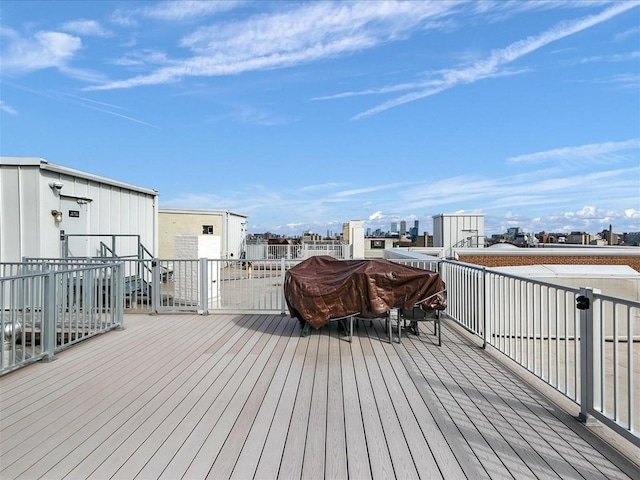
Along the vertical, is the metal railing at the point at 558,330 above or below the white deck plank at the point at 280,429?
above

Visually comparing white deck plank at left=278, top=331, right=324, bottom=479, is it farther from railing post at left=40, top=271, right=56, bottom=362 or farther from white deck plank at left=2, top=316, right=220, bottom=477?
railing post at left=40, top=271, right=56, bottom=362

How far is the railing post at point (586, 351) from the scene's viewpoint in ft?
8.39

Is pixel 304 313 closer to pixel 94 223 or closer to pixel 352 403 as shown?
pixel 352 403

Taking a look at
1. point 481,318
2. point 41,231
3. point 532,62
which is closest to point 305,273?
point 481,318

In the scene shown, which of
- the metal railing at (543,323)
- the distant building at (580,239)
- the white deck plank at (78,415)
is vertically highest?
the distant building at (580,239)

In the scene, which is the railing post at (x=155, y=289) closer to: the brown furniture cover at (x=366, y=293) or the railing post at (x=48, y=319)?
the railing post at (x=48, y=319)

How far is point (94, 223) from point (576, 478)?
32.7 ft

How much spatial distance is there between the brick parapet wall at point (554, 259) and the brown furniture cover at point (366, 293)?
367 inches

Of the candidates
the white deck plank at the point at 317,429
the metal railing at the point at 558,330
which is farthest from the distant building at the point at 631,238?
the white deck plank at the point at 317,429

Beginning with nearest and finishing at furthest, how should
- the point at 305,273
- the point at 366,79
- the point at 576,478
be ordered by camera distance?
the point at 576,478 → the point at 305,273 → the point at 366,79

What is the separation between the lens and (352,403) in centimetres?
297

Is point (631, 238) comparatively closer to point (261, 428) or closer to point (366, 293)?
point (366, 293)

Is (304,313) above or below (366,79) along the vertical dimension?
below

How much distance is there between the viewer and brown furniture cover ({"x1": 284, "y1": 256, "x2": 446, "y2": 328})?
15.3ft
